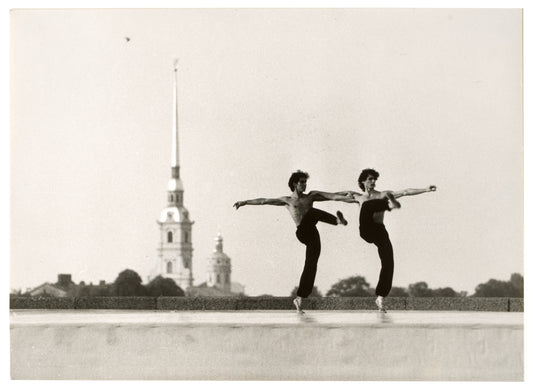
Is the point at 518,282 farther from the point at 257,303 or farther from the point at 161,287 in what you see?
the point at 161,287

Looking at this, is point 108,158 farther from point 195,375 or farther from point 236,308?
point 195,375

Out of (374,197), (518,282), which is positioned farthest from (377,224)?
(518,282)

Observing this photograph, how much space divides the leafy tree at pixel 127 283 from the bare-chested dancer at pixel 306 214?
7993 mm

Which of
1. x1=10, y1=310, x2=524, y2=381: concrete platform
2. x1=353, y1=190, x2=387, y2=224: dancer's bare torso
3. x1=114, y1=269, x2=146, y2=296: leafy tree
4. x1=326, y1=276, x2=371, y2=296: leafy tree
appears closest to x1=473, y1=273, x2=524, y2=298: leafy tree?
x1=326, y1=276, x2=371, y2=296: leafy tree

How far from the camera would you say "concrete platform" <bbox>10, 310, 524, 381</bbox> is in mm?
13523

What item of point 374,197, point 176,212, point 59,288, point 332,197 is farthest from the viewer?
point 176,212

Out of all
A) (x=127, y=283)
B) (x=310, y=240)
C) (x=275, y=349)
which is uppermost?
(x=310, y=240)

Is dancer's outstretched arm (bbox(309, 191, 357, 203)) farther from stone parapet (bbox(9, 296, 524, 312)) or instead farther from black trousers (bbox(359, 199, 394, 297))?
stone parapet (bbox(9, 296, 524, 312))

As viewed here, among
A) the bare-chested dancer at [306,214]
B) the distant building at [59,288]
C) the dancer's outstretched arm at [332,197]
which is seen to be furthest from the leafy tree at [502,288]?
the distant building at [59,288]

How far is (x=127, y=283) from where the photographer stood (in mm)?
26797

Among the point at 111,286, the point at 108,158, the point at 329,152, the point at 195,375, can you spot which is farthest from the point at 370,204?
the point at 111,286

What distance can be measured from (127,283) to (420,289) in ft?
28.8

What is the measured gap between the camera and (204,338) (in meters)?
13.7

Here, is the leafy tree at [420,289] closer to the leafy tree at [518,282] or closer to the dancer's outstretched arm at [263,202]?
the leafy tree at [518,282]
